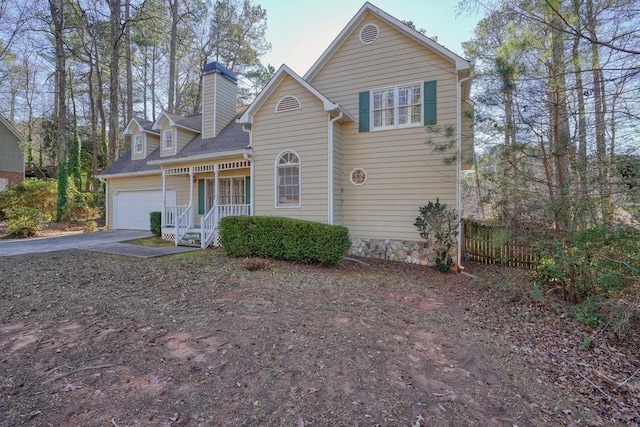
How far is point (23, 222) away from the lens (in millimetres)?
13016

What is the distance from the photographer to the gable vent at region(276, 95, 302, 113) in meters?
9.61

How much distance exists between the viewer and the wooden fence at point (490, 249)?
331 inches

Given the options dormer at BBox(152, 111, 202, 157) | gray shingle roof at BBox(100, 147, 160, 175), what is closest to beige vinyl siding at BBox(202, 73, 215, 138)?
dormer at BBox(152, 111, 202, 157)

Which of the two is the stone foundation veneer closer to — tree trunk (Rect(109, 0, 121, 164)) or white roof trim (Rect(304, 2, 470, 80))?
white roof trim (Rect(304, 2, 470, 80))

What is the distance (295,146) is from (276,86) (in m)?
1.95

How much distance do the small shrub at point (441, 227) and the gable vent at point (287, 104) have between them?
15.4 ft

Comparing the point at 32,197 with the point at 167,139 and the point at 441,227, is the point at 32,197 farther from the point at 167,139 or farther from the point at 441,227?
the point at 441,227

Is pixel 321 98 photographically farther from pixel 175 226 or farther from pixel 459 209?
pixel 175 226

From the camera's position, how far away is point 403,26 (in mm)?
8883

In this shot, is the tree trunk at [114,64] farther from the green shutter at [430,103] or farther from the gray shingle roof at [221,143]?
the green shutter at [430,103]

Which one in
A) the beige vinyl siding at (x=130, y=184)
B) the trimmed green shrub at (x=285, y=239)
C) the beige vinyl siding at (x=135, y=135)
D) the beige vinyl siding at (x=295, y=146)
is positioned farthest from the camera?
the beige vinyl siding at (x=135, y=135)

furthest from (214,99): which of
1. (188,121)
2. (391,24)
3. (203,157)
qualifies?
(391,24)

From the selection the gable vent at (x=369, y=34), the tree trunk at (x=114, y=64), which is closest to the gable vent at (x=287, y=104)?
the gable vent at (x=369, y=34)

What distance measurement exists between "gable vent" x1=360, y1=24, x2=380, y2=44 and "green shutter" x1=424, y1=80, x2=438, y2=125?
2.14m
